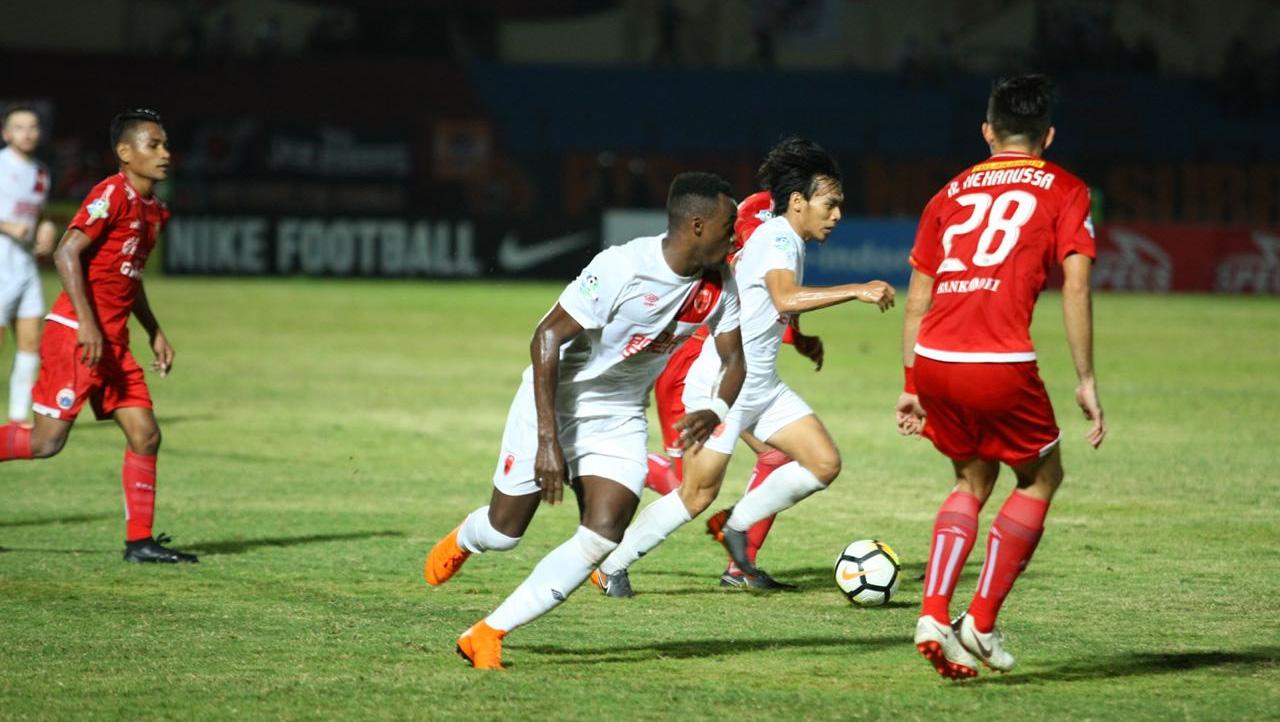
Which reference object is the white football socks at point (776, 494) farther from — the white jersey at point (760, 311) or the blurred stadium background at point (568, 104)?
the blurred stadium background at point (568, 104)

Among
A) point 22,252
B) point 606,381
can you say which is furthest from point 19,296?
point 606,381

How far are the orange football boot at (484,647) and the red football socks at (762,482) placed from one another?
2158mm

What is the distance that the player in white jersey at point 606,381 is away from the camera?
6.07 metres

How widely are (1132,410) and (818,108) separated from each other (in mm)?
24846

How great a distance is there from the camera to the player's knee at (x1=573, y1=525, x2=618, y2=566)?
241 inches

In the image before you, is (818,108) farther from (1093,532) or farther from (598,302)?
(598,302)

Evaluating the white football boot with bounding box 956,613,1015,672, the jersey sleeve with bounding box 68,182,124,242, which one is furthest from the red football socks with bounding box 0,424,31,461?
the white football boot with bounding box 956,613,1015,672

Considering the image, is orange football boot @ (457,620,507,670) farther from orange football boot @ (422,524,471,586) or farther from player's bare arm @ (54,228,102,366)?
player's bare arm @ (54,228,102,366)

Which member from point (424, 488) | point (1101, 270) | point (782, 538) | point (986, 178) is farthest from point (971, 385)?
point (1101, 270)

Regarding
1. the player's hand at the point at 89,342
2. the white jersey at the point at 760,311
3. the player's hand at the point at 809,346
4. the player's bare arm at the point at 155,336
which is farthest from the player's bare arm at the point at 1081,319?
the player's bare arm at the point at 155,336

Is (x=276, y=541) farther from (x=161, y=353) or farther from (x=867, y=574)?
(x=867, y=574)

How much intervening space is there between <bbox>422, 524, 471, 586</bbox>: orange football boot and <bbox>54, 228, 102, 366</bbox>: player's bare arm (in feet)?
6.73

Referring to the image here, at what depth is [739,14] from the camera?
142 ft

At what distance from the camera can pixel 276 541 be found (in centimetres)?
920
